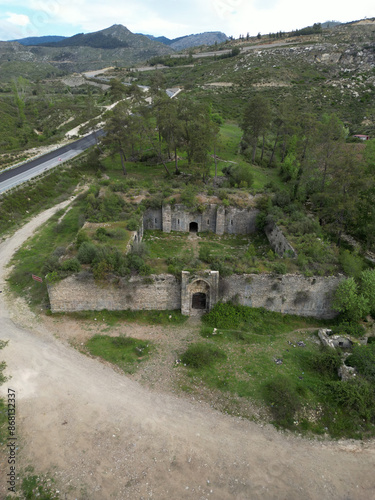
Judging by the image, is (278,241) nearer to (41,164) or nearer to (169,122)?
(169,122)

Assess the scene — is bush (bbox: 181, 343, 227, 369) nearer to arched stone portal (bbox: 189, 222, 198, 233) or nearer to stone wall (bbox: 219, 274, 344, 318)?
stone wall (bbox: 219, 274, 344, 318)

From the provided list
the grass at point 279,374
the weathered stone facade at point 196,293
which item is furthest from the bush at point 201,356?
the weathered stone facade at point 196,293

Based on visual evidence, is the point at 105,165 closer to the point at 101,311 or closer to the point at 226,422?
the point at 101,311

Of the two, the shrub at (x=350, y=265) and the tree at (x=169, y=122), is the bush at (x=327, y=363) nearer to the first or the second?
the shrub at (x=350, y=265)

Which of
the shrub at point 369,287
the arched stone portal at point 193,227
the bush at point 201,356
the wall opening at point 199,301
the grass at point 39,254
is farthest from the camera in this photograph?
the arched stone portal at point 193,227

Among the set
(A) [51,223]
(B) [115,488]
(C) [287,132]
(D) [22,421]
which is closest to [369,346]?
(B) [115,488]

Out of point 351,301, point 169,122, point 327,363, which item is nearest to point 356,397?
point 327,363

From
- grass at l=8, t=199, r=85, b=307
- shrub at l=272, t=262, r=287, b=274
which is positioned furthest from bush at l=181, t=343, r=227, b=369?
grass at l=8, t=199, r=85, b=307
